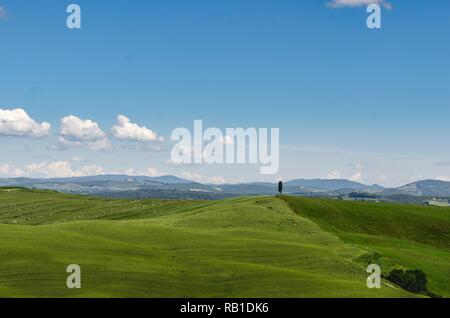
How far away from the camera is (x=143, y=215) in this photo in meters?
120

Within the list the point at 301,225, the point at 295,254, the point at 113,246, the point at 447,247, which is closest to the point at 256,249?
the point at 295,254

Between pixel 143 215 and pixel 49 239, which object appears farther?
pixel 143 215

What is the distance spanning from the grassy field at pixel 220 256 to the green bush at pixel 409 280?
201 cm

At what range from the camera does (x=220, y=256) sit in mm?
56531

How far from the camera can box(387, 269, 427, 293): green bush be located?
5800 cm

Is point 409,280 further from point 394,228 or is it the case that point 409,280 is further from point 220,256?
point 394,228

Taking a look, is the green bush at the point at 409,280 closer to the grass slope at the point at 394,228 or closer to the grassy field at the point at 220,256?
the grassy field at the point at 220,256

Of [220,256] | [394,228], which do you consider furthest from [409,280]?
[394,228]

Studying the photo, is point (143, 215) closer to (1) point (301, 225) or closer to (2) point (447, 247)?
(1) point (301, 225)

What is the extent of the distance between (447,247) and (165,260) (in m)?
59.8

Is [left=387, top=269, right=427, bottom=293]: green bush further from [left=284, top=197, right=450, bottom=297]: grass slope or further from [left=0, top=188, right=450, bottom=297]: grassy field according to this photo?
[left=284, top=197, right=450, bottom=297]: grass slope

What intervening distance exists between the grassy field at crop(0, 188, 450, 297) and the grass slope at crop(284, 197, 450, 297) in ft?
1.27
